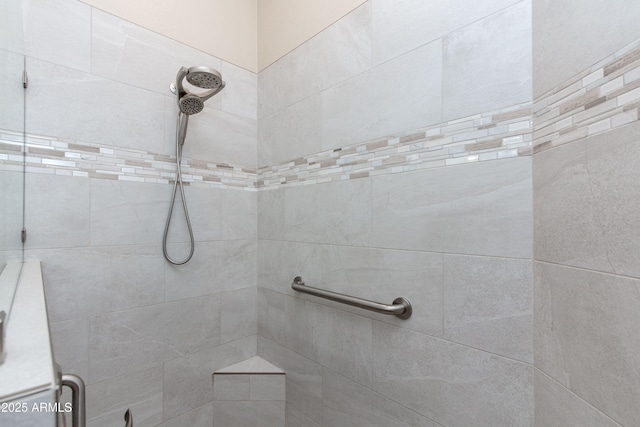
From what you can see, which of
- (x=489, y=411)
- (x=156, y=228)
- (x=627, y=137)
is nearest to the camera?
(x=627, y=137)

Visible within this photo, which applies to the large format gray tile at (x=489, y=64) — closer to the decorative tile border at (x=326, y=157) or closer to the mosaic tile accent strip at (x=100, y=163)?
the decorative tile border at (x=326, y=157)

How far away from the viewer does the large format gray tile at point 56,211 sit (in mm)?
1032

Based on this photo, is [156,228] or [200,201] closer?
[156,228]

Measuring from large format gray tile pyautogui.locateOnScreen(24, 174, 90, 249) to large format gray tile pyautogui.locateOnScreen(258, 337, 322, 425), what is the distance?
1.03m

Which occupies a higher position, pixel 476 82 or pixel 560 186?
pixel 476 82

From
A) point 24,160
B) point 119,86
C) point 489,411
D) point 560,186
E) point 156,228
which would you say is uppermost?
point 119,86

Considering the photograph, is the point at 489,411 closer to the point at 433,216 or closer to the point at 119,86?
the point at 433,216

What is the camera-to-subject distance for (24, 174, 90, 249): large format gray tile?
1.03 metres

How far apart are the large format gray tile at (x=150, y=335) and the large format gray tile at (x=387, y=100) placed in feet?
3.39

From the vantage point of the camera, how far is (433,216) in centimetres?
95

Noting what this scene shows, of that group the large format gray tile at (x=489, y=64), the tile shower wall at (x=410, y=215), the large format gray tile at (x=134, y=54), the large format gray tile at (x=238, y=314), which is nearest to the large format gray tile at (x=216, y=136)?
the large format gray tile at (x=134, y=54)

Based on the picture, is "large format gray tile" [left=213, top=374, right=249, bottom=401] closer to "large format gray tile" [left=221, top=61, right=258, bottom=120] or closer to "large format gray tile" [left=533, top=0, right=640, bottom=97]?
"large format gray tile" [left=221, top=61, right=258, bottom=120]

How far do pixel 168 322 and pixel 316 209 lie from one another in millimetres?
875

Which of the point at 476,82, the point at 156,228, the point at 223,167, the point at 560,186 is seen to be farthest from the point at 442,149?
the point at 156,228
